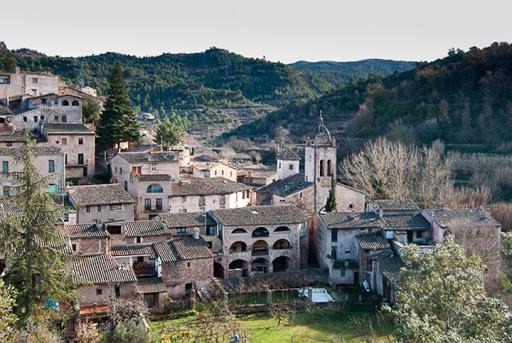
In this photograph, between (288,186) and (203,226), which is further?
(288,186)

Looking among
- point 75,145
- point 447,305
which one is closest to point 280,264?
point 75,145

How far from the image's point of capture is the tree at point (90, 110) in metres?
49.2

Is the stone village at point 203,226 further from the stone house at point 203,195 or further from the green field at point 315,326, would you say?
the green field at point 315,326

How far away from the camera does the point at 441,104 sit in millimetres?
67625

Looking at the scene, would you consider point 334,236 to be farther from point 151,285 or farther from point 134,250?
point 134,250

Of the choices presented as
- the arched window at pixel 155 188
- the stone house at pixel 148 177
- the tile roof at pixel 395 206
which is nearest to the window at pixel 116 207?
the stone house at pixel 148 177

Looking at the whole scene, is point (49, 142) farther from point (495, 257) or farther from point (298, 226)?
point (495, 257)

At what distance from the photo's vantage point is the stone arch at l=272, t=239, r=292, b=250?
36.2m

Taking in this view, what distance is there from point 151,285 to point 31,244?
11.0 m

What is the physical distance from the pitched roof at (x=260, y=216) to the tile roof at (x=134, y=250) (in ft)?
14.6

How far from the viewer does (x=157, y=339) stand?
26406 millimetres

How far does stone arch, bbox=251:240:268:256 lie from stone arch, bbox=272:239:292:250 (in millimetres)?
575

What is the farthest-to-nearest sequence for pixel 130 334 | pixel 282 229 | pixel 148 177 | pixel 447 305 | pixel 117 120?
pixel 117 120 < pixel 148 177 < pixel 282 229 < pixel 130 334 < pixel 447 305

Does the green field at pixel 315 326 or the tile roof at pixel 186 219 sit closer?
the green field at pixel 315 326
